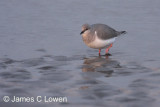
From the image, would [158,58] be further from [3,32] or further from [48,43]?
[3,32]

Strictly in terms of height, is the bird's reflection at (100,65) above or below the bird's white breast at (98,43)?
below

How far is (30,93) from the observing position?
24.9ft

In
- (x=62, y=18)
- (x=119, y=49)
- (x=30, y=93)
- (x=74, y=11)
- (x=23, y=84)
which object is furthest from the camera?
(x=74, y=11)

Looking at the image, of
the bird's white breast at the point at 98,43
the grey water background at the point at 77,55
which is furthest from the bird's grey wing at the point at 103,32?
the grey water background at the point at 77,55

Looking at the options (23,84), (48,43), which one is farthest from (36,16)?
(23,84)

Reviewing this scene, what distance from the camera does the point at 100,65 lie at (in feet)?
33.0

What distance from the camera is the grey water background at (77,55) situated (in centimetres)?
762

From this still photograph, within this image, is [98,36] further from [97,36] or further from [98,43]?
[98,43]

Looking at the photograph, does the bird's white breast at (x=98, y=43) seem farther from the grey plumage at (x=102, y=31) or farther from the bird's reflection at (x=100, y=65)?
the bird's reflection at (x=100, y=65)

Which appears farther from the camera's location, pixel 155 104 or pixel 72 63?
pixel 72 63

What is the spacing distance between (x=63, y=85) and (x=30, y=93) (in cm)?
85

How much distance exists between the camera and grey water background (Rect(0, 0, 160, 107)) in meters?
7.62

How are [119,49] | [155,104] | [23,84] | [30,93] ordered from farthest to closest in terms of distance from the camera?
[119,49], [23,84], [30,93], [155,104]

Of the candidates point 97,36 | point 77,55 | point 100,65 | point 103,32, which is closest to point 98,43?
point 97,36
